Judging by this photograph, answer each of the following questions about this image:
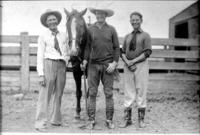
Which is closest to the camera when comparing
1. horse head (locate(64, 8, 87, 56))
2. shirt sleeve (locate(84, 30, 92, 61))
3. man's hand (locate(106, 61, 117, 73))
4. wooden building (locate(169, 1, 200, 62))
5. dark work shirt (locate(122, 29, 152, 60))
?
horse head (locate(64, 8, 87, 56))

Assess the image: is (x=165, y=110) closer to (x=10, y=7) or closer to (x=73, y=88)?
(x=73, y=88)

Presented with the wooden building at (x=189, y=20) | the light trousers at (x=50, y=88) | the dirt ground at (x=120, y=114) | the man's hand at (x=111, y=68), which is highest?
the wooden building at (x=189, y=20)

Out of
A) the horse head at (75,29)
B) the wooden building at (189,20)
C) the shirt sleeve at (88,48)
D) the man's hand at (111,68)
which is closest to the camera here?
the horse head at (75,29)

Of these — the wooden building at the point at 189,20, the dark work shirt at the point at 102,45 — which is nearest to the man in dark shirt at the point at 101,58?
the dark work shirt at the point at 102,45

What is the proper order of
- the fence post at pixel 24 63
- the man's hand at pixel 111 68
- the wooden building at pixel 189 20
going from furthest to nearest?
the wooden building at pixel 189 20
the fence post at pixel 24 63
the man's hand at pixel 111 68

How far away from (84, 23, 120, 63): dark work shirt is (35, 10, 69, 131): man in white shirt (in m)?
0.41

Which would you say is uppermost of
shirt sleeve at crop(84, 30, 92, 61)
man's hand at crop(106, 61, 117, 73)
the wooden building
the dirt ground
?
the wooden building

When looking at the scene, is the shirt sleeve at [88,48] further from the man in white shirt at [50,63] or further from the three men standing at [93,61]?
the man in white shirt at [50,63]

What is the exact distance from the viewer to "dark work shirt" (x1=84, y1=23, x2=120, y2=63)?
4.95 metres

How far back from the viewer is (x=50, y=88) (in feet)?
16.5

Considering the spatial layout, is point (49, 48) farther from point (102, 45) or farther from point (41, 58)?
point (102, 45)

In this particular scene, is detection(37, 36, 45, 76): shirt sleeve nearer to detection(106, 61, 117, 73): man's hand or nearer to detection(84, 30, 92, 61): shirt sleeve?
detection(84, 30, 92, 61): shirt sleeve

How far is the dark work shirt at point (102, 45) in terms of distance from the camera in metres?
4.95

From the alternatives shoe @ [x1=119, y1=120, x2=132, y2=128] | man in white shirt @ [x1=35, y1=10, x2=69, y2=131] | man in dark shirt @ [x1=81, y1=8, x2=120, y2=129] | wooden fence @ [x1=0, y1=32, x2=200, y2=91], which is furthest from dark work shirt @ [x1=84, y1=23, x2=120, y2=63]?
wooden fence @ [x1=0, y1=32, x2=200, y2=91]
